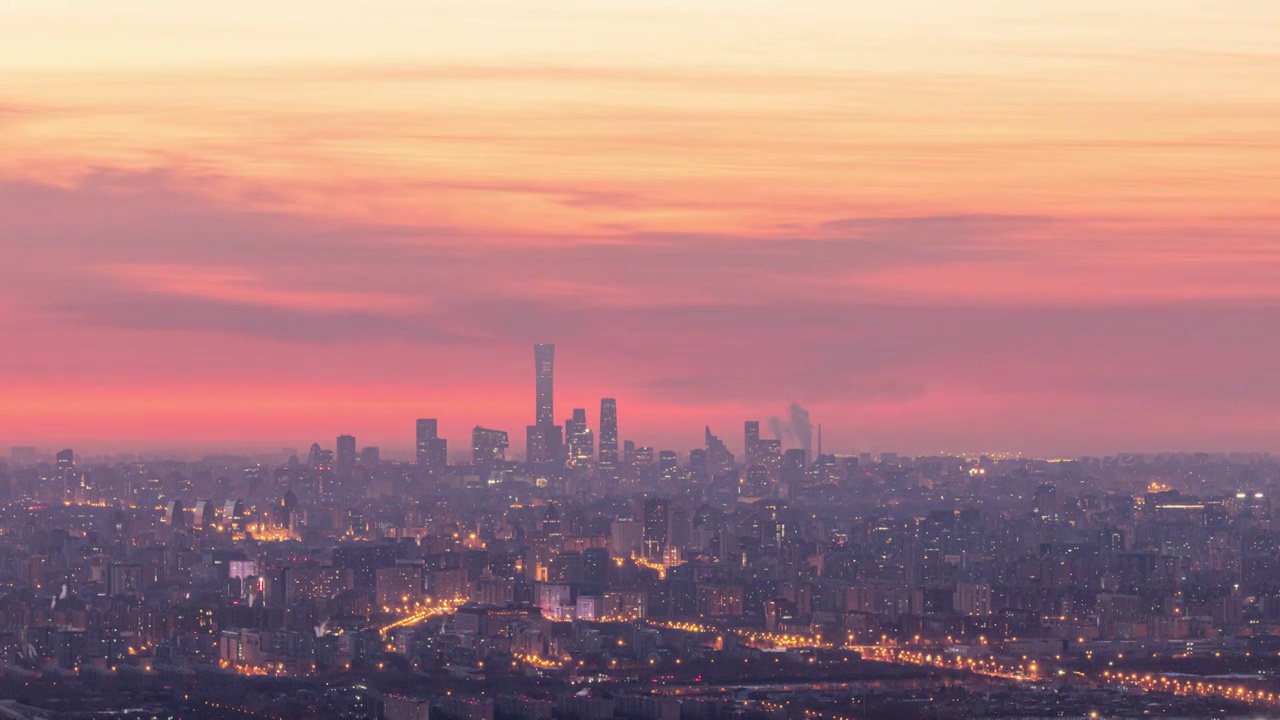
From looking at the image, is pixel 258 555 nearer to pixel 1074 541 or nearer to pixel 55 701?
pixel 1074 541

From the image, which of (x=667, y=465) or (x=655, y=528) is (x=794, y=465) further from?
(x=655, y=528)

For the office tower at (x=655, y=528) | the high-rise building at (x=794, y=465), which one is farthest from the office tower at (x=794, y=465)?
the office tower at (x=655, y=528)

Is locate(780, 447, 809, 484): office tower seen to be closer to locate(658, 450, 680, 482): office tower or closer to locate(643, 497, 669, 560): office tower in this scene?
locate(658, 450, 680, 482): office tower

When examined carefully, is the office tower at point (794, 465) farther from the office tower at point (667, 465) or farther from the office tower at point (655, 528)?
the office tower at point (655, 528)

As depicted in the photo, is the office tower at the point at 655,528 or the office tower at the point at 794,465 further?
the office tower at the point at 794,465

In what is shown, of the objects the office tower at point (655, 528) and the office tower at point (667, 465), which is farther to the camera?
the office tower at point (667, 465)

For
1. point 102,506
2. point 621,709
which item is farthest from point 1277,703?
point 102,506

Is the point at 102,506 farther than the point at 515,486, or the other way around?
the point at 515,486

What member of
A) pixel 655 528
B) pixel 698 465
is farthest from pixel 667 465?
pixel 655 528
